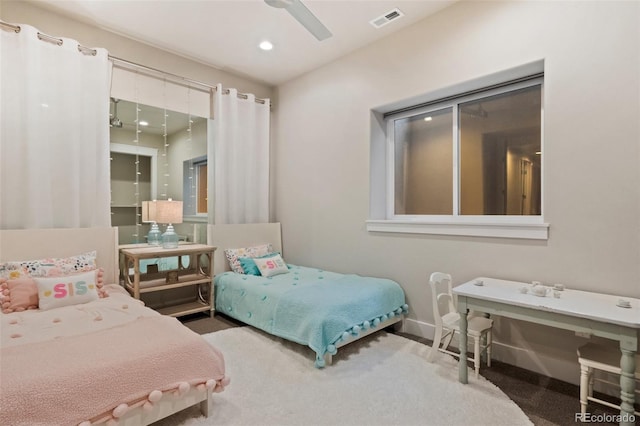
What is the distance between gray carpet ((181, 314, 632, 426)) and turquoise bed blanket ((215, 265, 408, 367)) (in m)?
0.90

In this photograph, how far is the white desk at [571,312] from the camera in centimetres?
160

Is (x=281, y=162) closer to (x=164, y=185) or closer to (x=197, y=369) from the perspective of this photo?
(x=164, y=185)

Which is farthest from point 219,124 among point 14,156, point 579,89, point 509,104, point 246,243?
point 579,89

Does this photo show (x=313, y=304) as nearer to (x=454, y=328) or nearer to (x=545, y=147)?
(x=454, y=328)

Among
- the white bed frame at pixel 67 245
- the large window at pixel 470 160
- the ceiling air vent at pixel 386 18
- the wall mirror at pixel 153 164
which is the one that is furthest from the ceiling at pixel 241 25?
the white bed frame at pixel 67 245

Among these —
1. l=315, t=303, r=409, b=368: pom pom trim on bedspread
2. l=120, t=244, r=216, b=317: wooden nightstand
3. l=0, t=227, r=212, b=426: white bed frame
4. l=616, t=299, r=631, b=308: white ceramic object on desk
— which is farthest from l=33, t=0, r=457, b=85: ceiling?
l=315, t=303, r=409, b=368: pom pom trim on bedspread

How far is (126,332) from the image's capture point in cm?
181

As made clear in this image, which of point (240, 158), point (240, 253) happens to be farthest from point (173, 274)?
point (240, 158)

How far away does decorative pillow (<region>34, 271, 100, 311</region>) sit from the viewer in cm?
229

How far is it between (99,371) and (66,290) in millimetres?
1268

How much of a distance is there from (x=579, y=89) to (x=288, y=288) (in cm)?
259

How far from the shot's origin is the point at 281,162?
14.3ft

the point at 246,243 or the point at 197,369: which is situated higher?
the point at 246,243

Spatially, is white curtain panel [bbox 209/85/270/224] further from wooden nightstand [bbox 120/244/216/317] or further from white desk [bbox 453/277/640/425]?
white desk [bbox 453/277/640/425]
